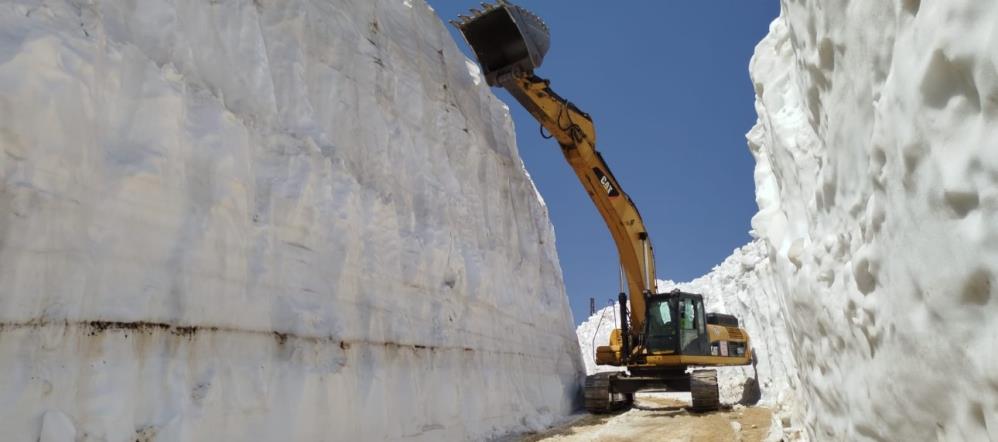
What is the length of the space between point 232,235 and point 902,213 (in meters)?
5.33

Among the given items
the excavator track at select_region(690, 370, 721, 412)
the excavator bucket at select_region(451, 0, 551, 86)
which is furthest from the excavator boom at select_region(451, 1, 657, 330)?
the excavator track at select_region(690, 370, 721, 412)

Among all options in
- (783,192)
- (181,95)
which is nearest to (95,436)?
(181,95)

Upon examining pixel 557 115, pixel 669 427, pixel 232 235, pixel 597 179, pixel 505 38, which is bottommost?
pixel 669 427

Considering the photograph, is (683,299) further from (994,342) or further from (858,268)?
(994,342)

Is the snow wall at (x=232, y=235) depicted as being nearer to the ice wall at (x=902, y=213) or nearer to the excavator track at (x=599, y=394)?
the excavator track at (x=599, y=394)

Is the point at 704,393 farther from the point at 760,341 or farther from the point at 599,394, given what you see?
the point at 760,341

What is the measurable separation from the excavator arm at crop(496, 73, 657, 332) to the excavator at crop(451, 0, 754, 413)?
0.07 feet

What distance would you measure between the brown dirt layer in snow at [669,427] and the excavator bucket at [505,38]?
23.6ft

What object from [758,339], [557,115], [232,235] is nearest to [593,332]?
[758,339]

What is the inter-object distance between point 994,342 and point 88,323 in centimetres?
490

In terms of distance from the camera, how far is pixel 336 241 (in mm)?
7625

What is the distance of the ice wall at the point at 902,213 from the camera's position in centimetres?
180

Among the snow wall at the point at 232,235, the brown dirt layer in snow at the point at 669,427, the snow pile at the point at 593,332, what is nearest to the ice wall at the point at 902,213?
the snow wall at the point at 232,235

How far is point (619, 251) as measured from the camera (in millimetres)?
14742
